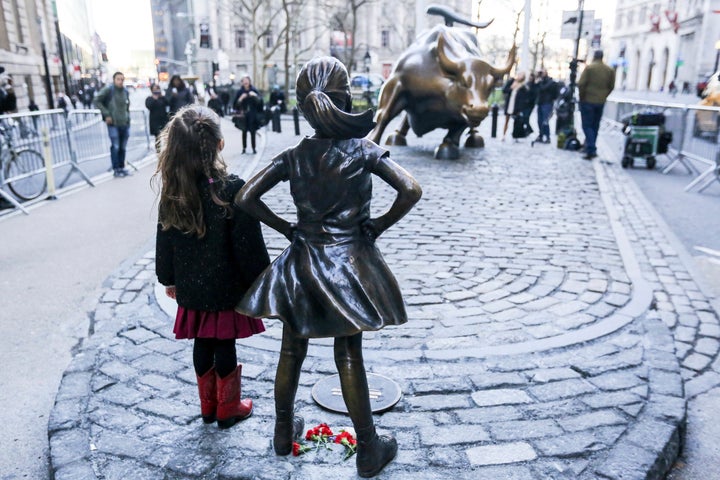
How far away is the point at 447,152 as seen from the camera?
12.7 m

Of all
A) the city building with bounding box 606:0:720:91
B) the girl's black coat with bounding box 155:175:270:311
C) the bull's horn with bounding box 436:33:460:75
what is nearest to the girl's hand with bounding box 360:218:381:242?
the girl's black coat with bounding box 155:175:270:311

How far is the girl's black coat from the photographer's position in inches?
114

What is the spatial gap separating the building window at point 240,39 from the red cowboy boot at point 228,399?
252ft

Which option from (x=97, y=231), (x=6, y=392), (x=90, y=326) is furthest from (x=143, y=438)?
(x=97, y=231)

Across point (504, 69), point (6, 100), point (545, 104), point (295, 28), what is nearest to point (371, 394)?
point (504, 69)

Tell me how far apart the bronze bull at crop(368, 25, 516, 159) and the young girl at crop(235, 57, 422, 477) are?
868 cm

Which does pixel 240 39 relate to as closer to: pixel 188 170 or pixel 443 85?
pixel 443 85

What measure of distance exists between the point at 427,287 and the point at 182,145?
291 centimetres

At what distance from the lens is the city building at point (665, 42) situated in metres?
55.3

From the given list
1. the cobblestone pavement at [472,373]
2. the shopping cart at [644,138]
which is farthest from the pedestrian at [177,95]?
the shopping cart at [644,138]

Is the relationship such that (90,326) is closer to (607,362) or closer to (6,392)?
(6,392)

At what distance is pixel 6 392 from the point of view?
3.73 m

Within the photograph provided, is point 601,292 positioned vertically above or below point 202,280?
below

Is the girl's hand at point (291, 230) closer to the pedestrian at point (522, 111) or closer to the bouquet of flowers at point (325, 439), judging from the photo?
the bouquet of flowers at point (325, 439)
